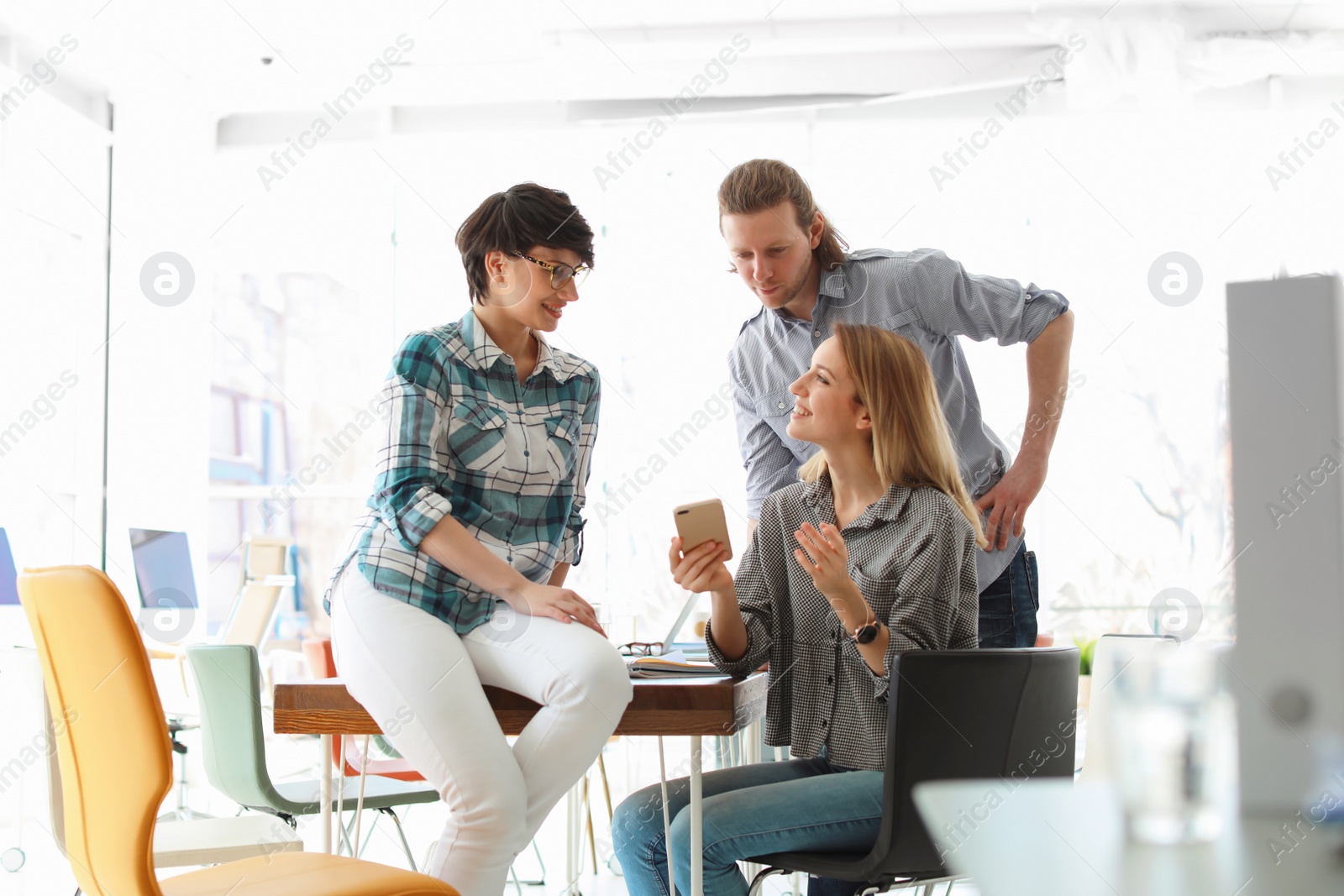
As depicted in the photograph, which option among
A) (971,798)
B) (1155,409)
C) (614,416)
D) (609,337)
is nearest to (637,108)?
(609,337)

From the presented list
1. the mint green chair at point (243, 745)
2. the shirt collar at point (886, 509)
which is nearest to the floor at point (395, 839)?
the mint green chair at point (243, 745)

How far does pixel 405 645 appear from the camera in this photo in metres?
1.39

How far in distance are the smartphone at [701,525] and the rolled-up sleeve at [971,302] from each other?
2.34ft

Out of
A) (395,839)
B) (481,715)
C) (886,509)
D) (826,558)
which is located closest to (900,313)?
(886,509)

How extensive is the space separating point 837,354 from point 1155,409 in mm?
4500

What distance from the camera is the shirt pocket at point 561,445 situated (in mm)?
1654

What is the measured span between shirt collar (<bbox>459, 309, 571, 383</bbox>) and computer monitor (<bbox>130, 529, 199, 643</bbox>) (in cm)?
306

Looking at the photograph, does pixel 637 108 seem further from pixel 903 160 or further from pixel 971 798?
pixel 971 798

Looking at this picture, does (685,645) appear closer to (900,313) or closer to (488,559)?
(900,313)

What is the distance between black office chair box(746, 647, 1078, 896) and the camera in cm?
127

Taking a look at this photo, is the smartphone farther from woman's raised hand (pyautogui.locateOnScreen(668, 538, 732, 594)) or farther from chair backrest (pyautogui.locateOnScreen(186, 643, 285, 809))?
chair backrest (pyautogui.locateOnScreen(186, 643, 285, 809))

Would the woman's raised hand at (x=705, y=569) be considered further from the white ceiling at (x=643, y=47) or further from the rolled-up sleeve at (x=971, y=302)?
the white ceiling at (x=643, y=47)

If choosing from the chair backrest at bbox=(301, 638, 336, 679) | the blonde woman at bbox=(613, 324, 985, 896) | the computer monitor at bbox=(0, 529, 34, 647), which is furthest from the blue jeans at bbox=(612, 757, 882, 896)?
the computer monitor at bbox=(0, 529, 34, 647)

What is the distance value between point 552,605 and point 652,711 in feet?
0.68
